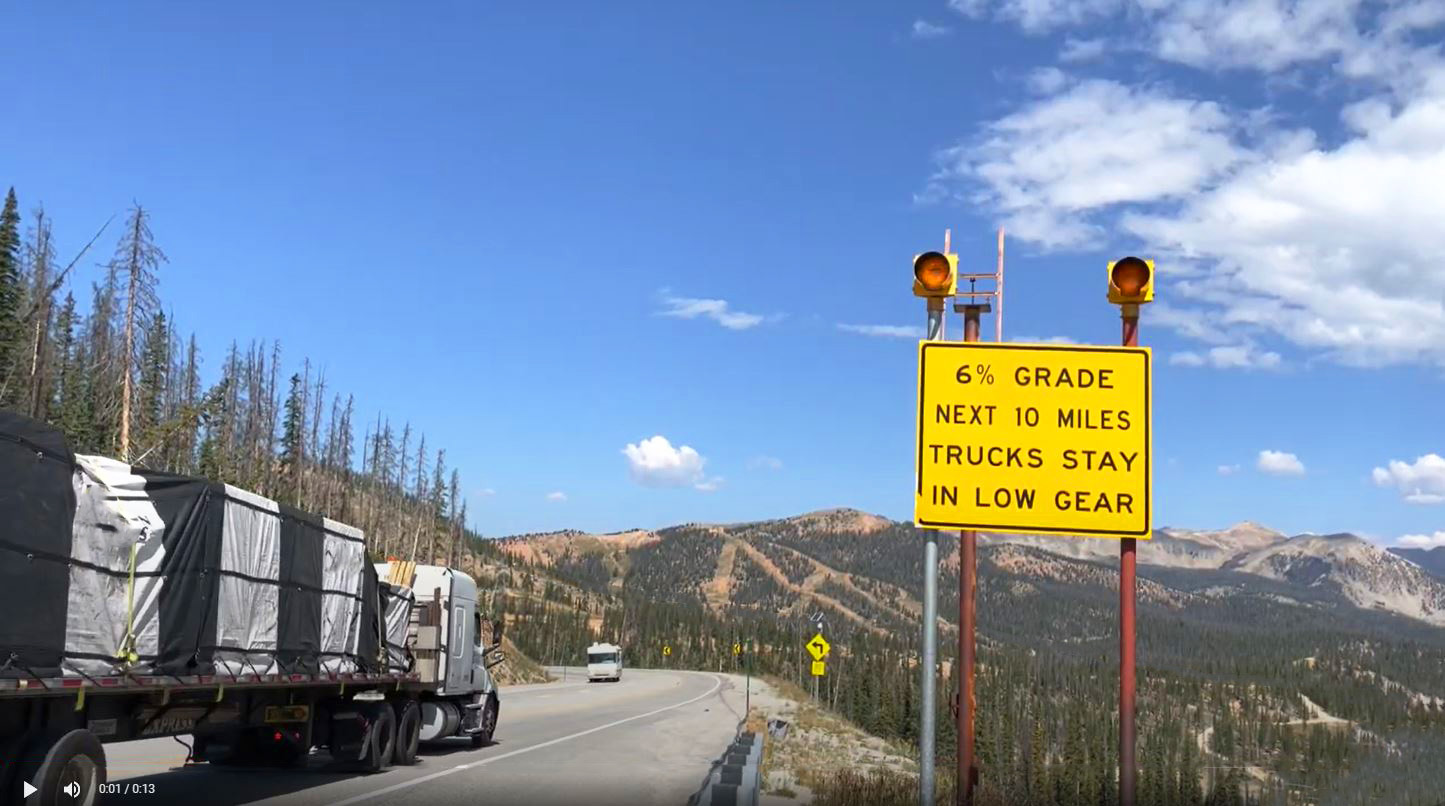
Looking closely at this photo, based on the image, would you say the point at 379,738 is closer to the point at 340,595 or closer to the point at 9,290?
the point at 340,595

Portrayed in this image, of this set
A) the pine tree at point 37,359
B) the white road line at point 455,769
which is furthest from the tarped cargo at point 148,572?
the pine tree at point 37,359

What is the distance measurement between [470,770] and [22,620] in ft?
33.0

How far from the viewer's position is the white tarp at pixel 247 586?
44.9ft

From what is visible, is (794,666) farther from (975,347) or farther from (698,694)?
(975,347)

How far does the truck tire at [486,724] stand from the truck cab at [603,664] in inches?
2533

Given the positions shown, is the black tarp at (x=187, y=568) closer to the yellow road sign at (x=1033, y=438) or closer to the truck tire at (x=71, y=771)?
the truck tire at (x=71, y=771)

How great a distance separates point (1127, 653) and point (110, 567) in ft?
29.9

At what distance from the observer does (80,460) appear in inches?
443

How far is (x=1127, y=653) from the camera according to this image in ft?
27.9

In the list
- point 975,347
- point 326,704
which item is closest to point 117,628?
point 326,704

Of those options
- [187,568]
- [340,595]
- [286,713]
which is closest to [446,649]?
[340,595]

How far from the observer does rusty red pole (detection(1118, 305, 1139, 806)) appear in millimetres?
8438

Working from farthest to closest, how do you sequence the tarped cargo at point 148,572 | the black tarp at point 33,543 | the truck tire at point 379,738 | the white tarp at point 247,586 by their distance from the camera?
the truck tire at point 379,738 < the white tarp at point 247,586 < the tarped cargo at point 148,572 < the black tarp at point 33,543

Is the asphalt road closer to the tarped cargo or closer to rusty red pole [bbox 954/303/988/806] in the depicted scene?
the tarped cargo
